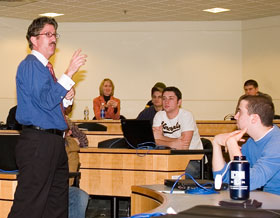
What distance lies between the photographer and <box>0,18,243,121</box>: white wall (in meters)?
12.8

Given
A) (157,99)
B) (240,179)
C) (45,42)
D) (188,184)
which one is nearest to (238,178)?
(240,179)

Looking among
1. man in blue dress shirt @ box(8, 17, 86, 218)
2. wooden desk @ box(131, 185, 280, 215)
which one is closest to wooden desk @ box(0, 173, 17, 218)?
man in blue dress shirt @ box(8, 17, 86, 218)

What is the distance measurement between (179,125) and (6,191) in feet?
8.58

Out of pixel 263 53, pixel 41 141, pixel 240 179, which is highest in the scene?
pixel 263 53

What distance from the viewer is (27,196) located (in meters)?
3.57

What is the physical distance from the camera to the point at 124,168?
17.9 ft

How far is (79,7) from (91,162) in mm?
6145

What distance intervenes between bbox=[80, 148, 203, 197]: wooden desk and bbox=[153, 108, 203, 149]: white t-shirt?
0.79 meters

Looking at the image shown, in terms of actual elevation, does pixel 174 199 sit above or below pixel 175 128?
below

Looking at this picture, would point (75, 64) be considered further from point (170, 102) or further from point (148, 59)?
point (148, 59)

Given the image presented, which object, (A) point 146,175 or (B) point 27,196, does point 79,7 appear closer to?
(A) point 146,175

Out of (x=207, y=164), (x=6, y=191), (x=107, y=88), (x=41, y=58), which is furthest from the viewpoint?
(x=107, y=88)

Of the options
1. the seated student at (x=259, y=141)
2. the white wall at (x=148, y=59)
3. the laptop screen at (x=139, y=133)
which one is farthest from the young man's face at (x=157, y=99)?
the white wall at (x=148, y=59)

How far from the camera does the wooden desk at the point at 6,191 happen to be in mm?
3939
